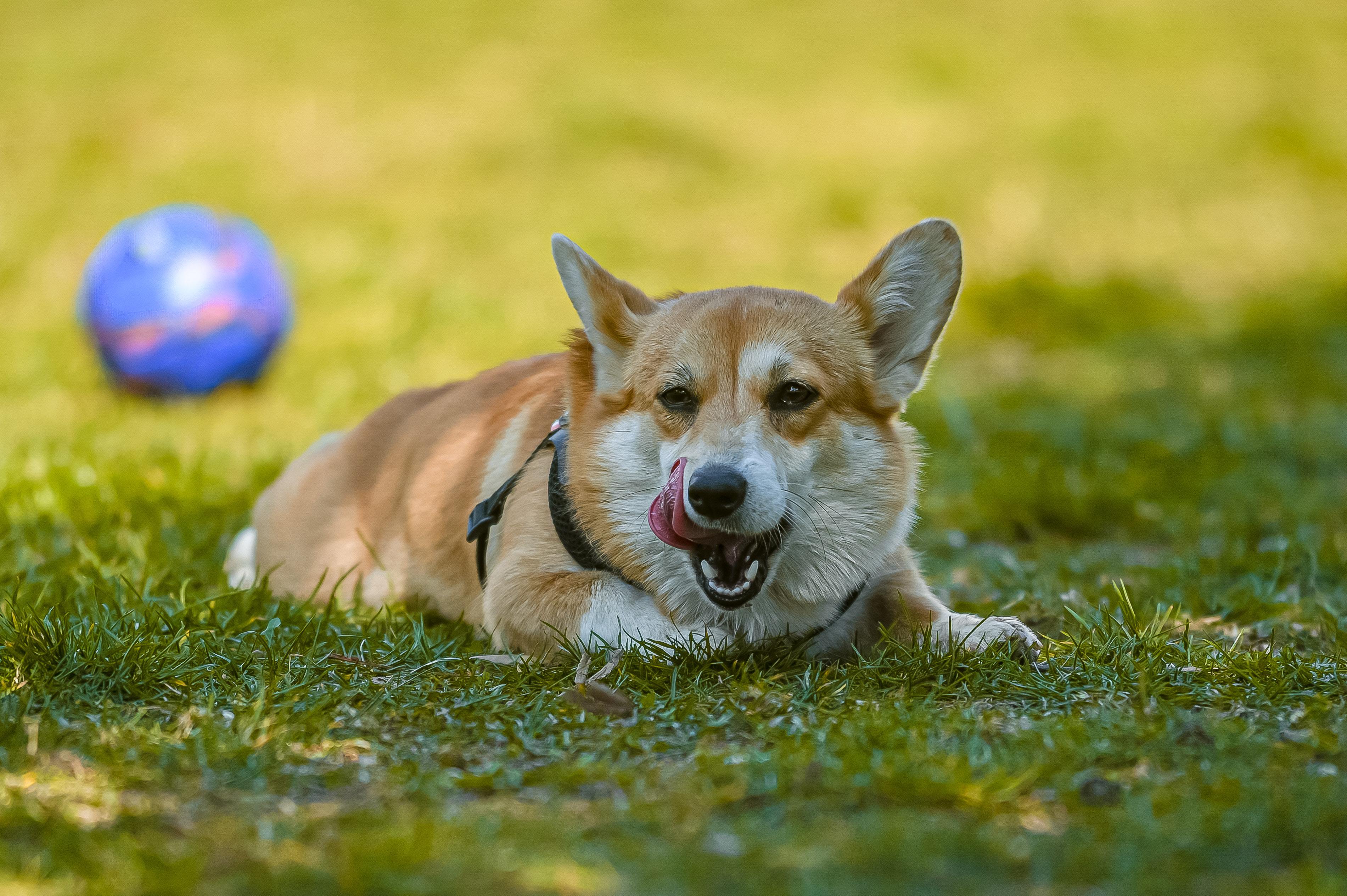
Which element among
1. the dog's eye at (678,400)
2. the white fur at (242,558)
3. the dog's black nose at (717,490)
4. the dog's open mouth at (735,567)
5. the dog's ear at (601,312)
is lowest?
the white fur at (242,558)

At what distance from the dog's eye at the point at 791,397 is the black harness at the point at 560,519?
0.53 meters

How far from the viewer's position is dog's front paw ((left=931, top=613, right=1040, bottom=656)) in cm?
334

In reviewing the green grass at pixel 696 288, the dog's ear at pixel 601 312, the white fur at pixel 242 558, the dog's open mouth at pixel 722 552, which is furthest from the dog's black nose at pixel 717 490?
the white fur at pixel 242 558

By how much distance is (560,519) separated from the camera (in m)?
→ 3.61

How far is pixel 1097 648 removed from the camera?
3.38 m

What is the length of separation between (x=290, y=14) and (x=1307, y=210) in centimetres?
1163

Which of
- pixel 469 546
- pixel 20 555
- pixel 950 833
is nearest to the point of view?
pixel 950 833

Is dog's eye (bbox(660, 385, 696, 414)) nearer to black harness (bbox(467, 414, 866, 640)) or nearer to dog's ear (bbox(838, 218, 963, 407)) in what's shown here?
black harness (bbox(467, 414, 866, 640))

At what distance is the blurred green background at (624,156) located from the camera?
9383 mm

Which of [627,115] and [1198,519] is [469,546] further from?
[627,115]

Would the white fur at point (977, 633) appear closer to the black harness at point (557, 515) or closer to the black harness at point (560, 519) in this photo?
the black harness at point (560, 519)

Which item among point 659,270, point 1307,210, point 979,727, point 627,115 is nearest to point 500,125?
point 627,115

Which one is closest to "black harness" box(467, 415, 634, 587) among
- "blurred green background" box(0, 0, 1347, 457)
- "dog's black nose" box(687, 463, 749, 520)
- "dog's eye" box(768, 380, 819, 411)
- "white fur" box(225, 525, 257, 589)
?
"dog's black nose" box(687, 463, 749, 520)

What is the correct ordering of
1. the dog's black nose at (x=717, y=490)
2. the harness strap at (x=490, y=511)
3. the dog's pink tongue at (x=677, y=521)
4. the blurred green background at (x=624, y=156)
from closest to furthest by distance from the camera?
the dog's black nose at (x=717, y=490), the dog's pink tongue at (x=677, y=521), the harness strap at (x=490, y=511), the blurred green background at (x=624, y=156)
